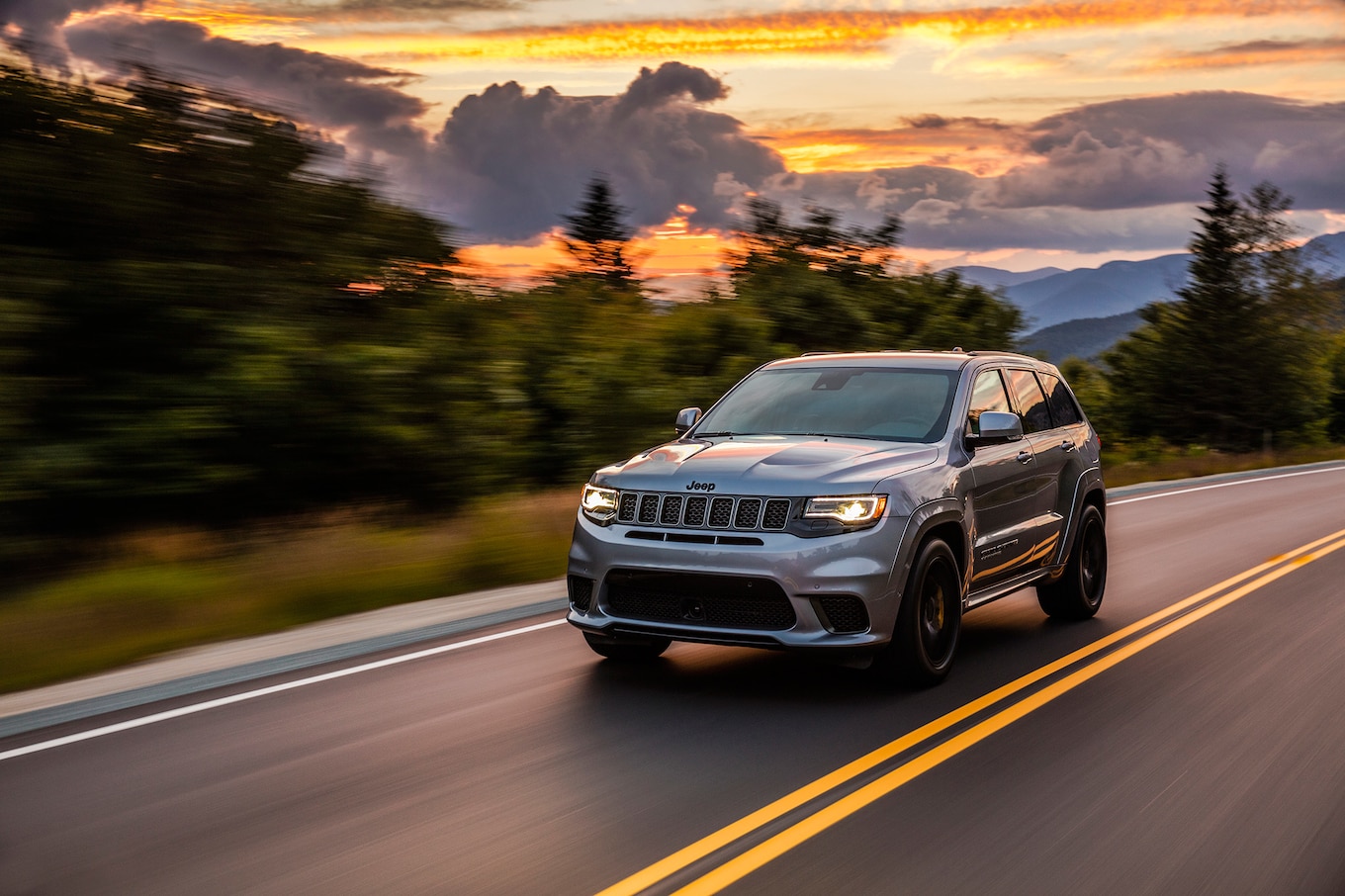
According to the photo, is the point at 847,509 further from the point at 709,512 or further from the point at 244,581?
the point at 244,581

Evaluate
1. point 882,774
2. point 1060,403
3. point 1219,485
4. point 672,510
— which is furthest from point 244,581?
point 1219,485

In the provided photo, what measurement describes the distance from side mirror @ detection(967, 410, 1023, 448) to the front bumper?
42.3 inches

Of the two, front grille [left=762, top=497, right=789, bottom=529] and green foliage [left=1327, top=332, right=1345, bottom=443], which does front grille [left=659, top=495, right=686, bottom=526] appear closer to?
front grille [left=762, top=497, right=789, bottom=529]

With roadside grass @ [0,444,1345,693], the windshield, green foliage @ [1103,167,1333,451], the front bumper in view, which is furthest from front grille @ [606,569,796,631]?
green foliage @ [1103,167,1333,451]

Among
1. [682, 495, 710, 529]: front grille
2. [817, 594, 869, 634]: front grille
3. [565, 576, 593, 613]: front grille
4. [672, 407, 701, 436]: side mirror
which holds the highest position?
[672, 407, 701, 436]: side mirror

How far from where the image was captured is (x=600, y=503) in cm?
730

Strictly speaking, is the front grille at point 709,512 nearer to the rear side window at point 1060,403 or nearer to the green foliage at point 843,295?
the rear side window at point 1060,403

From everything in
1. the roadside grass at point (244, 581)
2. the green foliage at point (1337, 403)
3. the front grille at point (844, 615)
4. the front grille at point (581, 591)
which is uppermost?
the front grille at point (844, 615)

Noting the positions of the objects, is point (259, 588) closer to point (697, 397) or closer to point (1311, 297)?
point (697, 397)

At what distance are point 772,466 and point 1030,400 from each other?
117 inches

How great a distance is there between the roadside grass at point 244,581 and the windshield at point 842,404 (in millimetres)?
3444

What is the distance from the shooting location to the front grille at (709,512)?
668cm

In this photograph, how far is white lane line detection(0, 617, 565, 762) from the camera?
6133 millimetres

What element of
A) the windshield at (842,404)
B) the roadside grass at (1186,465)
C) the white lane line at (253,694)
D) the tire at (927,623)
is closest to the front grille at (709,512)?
the tire at (927,623)
